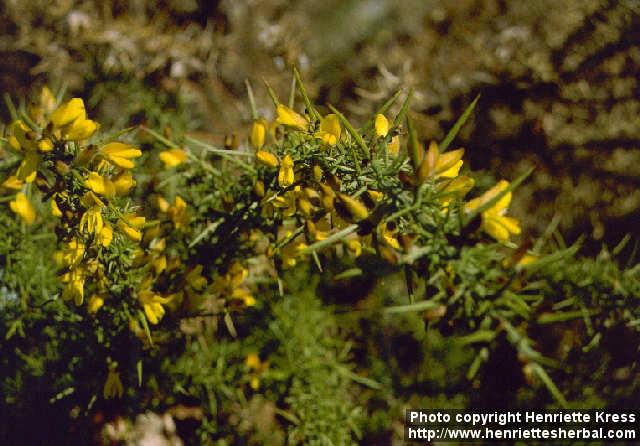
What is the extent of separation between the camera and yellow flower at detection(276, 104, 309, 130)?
2.14 ft

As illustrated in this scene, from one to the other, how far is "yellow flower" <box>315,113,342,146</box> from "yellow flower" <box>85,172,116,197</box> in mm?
282

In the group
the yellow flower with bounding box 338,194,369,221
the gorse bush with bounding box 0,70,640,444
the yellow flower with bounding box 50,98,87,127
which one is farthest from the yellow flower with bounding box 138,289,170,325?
the yellow flower with bounding box 338,194,369,221

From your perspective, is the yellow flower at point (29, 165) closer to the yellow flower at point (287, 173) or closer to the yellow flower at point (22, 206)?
the yellow flower at point (22, 206)

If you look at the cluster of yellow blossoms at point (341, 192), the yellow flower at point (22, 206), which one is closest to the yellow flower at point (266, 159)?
the cluster of yellow blossoms at point (341, 192)

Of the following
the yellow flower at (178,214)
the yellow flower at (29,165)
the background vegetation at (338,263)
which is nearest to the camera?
the yellow flower at (29,165)

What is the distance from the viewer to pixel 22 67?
6.56ft

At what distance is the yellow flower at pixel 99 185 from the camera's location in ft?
2.11

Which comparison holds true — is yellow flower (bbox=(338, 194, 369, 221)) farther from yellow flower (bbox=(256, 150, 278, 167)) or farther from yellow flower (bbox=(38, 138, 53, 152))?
yellow flower (bbox=(38, 138, 53, 152))

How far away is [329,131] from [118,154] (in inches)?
11.4

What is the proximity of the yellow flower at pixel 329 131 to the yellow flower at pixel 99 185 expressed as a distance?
0.28m

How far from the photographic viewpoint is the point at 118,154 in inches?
26.5

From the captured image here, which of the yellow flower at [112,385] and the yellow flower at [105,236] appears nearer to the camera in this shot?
the yellow flower at [105,236]

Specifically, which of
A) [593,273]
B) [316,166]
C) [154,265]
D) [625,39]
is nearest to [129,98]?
[154,265]

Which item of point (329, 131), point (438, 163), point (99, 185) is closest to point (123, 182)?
point (99, 185)
